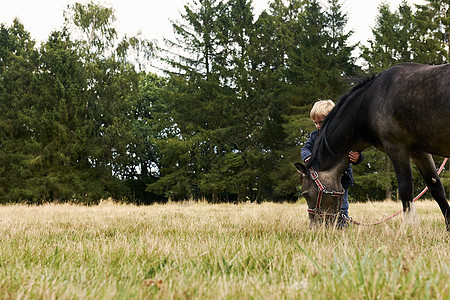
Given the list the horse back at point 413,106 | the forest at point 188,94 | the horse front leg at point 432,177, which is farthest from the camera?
the forest at point 188,94

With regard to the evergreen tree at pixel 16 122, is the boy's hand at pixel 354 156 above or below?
below

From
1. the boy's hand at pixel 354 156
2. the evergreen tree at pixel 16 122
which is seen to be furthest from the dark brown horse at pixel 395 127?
the evergreen tree at pixel 16 122

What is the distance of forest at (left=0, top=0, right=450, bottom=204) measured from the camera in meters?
22.1

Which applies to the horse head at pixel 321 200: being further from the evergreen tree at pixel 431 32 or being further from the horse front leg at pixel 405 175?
the evergreen tree at pixel 431 32

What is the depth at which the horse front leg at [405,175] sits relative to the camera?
12.0ft

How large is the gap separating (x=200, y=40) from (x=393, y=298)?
988 inches

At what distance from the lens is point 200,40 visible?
2481cm

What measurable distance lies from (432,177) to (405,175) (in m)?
0.57

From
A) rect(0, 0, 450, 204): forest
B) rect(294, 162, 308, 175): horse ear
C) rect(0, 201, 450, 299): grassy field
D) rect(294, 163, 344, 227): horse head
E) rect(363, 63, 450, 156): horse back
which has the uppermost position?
rect(0, 0, 450, 204): forest

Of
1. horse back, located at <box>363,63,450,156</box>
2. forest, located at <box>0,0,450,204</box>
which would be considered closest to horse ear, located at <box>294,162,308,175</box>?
horse back, located at <box>363,63,450,156</box>

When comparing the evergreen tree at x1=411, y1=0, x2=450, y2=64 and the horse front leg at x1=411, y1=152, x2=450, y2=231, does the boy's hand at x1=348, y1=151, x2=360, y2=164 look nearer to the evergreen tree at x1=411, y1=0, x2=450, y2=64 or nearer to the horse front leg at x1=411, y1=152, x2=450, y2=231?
the horse front leg at x1=411, y1=152, x2=450, y2=231

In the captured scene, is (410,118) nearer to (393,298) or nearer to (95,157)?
(393,298)

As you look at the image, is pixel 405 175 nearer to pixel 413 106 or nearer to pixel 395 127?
pixel 395 127

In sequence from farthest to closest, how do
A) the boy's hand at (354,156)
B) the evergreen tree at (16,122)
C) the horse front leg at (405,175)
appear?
the evergreen tree at (16,122) < the boy's hand at (354,156) < the horse front leg at (405,175)
